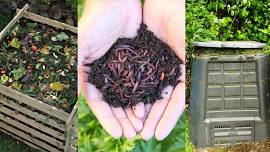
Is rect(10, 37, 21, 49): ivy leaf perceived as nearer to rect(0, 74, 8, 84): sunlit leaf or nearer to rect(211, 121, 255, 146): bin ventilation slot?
rect(0, 74, 8, 84): sunlit leaf

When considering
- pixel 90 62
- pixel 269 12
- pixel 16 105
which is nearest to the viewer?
pixel 90 62

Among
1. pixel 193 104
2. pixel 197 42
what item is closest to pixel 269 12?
pixel 197 42

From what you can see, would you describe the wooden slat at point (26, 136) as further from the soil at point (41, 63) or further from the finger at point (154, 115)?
the finger at point (154, 115)

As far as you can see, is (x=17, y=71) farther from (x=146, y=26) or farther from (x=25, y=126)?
(x=146, y=26)

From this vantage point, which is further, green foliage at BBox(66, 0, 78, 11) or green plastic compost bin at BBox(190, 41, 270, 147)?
green foliage at BBox(66, 0, 78, 11)

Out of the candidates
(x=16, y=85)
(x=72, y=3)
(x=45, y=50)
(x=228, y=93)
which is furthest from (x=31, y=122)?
(x=228, y=93)

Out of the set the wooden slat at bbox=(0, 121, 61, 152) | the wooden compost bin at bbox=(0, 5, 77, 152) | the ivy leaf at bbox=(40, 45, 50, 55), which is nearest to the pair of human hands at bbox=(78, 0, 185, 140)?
the wooden compost bin at bbox=(0, 5, 77, 152)
